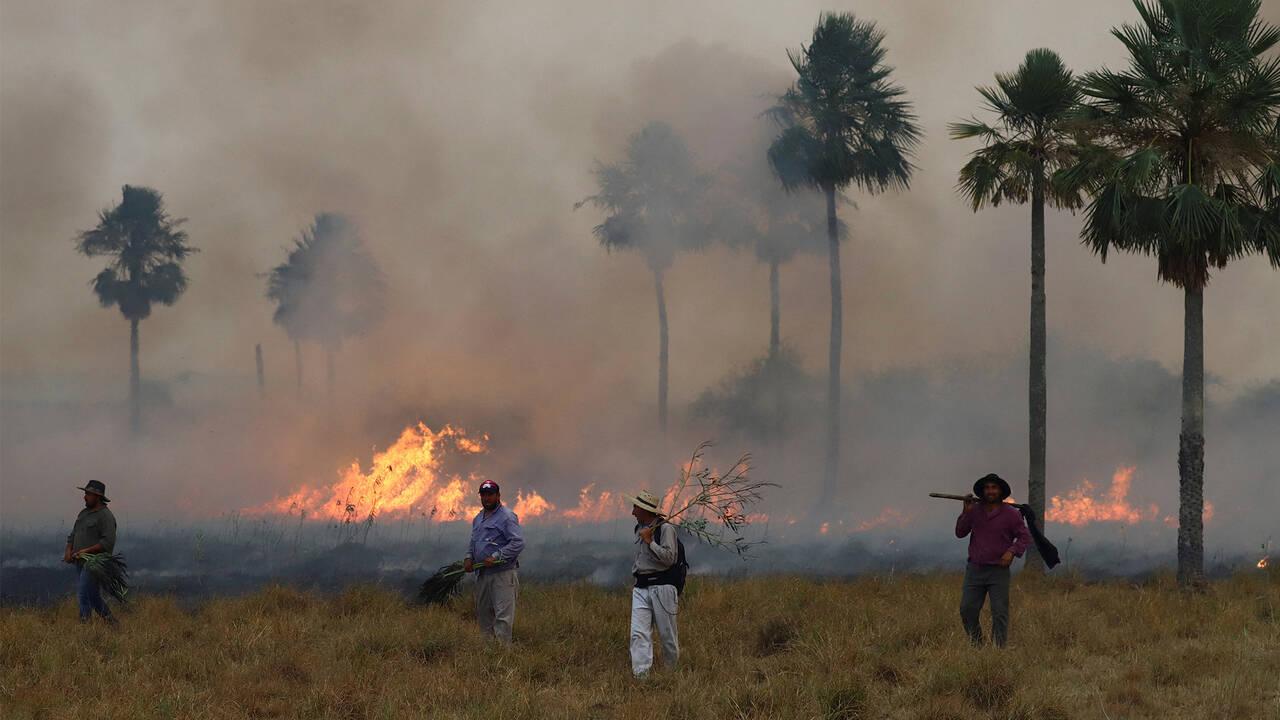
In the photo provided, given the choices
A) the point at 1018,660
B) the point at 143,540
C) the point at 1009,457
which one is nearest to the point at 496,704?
the point at 1018,660

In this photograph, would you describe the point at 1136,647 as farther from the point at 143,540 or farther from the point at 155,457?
the point at 155,457

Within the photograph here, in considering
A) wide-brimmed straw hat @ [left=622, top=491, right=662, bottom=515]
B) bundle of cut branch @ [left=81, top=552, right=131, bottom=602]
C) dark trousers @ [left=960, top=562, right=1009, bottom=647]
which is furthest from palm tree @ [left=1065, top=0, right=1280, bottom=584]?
bundle of cut branch @ [left=81, top=552, right=131, bottom=602]

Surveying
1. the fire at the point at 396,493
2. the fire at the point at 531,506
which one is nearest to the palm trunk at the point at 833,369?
the fire at the point at 531,506

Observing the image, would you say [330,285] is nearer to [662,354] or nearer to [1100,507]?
[662,354]

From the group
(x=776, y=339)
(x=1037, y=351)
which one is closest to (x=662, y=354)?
(x=776, y=339)

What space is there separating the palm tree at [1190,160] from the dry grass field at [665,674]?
444 centimetres

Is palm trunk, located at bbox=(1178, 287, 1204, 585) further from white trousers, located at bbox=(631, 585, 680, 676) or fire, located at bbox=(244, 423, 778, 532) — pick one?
fire, located at bbox=(244, 423, 778, 532)

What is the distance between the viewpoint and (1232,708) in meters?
8.23

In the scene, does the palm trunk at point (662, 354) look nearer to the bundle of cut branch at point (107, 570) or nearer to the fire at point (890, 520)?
the fire at point (890, 520)

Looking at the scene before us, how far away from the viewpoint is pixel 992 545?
10086mm

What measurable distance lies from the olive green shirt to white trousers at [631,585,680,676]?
678 cm

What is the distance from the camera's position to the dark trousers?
33.3ft

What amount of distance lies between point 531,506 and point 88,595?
21.8 meters

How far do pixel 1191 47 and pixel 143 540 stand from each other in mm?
24248
